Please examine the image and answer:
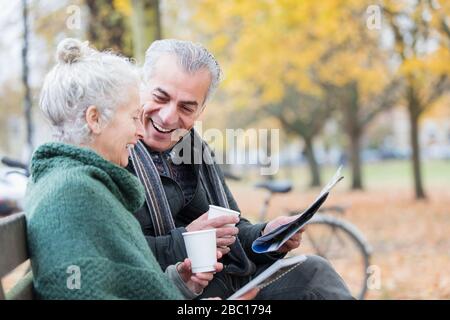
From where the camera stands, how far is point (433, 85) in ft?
60.9

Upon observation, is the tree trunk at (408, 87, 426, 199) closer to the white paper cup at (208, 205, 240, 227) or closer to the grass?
the grass

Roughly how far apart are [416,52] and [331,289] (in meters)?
14.3

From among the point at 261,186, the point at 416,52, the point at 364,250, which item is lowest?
the point at 364,250

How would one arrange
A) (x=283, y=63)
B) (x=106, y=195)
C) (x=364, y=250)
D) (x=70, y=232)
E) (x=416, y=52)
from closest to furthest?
(x=70, y=232), (x=106, y=195), (x=364, y=250), (x=416, y=52), (x=283, y=63)

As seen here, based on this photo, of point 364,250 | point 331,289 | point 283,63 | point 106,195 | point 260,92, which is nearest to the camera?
point 106,195

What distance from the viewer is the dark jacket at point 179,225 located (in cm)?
251

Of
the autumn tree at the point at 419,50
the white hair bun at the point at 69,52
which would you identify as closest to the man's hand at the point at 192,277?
the white hair bun at the point at 69,52

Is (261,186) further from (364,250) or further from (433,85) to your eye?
(433,85)

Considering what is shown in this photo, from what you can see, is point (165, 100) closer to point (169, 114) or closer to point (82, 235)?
point (169, 114)

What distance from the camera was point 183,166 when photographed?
2.97 meters

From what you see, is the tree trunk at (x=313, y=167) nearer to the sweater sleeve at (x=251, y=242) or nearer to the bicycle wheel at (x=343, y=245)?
the bicycle wheel at (x=343, y=245)

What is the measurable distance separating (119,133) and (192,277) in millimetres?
575

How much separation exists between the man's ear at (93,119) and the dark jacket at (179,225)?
607mm
